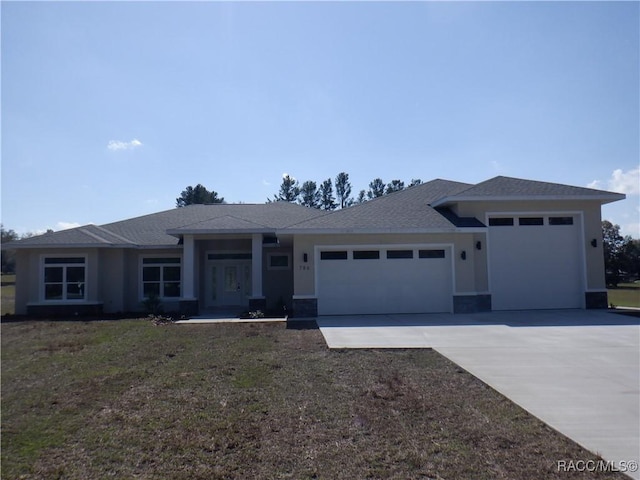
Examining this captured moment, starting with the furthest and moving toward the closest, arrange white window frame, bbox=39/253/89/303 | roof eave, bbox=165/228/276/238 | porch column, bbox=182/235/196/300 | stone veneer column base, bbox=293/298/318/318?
1. white window frame, bbox=39/253/89/303
2. porch column, bbox=182/235/196/300
3. roof eave, bbox=165/228/276/238
4. stone veneer column base, bbox=293/298/318/318

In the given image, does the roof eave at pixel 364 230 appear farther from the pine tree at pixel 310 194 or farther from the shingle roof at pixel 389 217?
the pine tree at pixel 310 194

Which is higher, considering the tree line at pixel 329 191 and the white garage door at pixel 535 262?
the tree line at pixel 329 191

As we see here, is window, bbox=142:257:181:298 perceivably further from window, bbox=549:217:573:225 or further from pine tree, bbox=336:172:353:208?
pine tree, bbox=336:172:353:208

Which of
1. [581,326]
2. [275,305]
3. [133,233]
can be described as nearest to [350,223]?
[275,305]

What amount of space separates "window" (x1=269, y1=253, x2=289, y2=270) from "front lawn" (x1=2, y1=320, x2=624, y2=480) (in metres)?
10.1

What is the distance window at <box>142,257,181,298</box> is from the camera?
18.5m

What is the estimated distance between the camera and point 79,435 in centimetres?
478

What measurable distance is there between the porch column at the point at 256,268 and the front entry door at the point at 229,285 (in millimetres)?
2636

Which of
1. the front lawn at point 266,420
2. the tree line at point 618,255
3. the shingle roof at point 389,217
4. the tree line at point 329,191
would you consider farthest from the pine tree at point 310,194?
the front lawn at point 266,420

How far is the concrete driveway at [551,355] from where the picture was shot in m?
4.99

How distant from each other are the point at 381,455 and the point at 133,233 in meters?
18.0

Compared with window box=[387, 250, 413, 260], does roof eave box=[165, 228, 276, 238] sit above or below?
above

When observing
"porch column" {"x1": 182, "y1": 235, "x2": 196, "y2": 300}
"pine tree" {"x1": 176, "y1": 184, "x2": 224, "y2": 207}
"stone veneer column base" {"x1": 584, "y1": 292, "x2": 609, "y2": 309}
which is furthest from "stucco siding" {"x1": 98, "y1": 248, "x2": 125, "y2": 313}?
"pine tree" {"x1": 176, "y1": 184, "x2": 224, "y2": 207}

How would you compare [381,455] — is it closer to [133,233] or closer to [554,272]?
[554,272]
